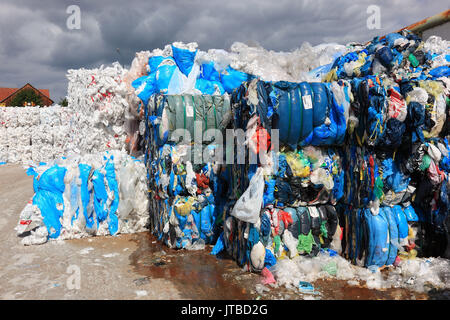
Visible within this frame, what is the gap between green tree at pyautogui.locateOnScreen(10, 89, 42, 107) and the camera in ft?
108

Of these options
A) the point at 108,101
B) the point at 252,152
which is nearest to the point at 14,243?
the point at 108,101

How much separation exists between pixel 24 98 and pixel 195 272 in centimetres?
3625

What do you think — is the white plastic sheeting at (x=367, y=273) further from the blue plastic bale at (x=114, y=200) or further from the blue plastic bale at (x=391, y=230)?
the blue plastic bale at (x=114, y=200)

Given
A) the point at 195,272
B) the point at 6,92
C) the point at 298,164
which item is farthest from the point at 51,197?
the point at 6,92

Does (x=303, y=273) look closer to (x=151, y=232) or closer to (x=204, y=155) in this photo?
(x=204, y=155)

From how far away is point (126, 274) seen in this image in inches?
144

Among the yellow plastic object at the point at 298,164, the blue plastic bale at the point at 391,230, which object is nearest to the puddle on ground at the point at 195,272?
the yellow plastic object at the point at 298,164

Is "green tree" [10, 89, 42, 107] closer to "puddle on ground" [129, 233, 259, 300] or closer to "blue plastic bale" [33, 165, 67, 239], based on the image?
"blue plastic bale" [33, 165, 67, 239]

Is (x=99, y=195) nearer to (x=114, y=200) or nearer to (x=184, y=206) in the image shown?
(x=114, y=200)

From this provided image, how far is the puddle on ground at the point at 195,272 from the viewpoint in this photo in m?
3.19

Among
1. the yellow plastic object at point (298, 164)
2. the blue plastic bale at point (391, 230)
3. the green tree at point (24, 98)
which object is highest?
the green tree at point (24, 98)

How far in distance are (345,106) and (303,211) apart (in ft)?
3.97

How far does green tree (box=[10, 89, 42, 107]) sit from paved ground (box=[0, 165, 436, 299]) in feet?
109

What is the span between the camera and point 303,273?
134 inches
